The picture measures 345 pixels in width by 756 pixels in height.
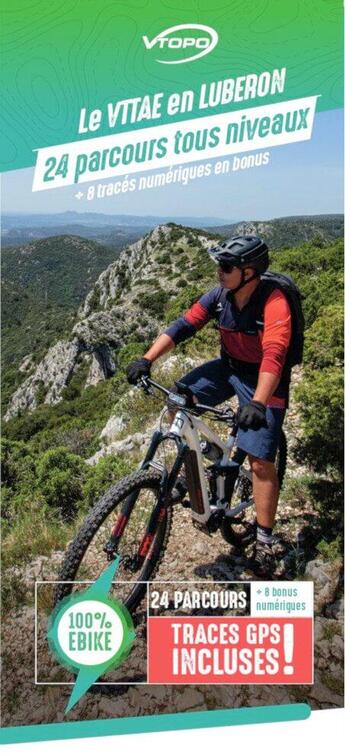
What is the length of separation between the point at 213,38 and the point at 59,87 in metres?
0.83

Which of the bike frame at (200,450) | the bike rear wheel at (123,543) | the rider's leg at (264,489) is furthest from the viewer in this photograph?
the rider's leg at (264,489)

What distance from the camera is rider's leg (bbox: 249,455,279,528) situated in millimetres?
3793

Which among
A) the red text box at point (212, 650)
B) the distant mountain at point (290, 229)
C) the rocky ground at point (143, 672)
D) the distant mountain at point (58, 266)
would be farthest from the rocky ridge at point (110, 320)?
the red text box at point (212, 650)

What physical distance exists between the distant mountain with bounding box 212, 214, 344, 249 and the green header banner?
593 millimetres

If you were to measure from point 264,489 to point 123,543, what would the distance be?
0.88 m

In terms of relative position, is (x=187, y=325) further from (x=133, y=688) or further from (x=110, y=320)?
(x=110, y=320)

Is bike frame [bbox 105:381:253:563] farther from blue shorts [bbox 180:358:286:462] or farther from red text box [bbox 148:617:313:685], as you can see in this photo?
red text box [bbox 148:617:313:685]

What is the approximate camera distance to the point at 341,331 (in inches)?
150

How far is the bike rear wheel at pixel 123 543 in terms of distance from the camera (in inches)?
126

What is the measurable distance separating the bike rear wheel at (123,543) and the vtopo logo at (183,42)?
6.79ft

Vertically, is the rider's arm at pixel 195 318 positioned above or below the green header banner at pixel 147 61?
below

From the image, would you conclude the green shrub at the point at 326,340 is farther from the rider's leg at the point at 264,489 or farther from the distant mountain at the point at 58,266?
the distant mountain at the point at 58,266

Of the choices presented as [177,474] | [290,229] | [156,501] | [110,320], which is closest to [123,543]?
[156,501]

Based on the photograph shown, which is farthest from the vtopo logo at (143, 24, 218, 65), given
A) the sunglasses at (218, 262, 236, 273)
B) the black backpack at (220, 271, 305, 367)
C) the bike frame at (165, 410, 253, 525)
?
the bike frame at (165, 410, 253, 525)
